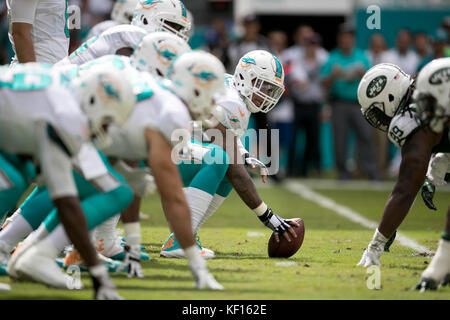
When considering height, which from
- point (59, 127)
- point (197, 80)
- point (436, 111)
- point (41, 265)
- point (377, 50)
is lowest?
point (377, 50)

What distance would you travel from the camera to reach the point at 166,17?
245 inches

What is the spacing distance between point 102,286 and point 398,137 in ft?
7.88

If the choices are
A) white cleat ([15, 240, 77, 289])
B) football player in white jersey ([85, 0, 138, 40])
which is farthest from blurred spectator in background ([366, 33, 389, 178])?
white cleat ([15, 240, 77, 289])

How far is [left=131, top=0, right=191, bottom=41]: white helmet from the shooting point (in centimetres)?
623

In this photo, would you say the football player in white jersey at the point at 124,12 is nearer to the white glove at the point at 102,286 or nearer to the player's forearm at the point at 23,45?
the player's forearm at the point at 23,45

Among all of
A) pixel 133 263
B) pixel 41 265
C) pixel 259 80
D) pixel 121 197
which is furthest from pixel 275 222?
pixel 41 265

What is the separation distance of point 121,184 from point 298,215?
4.88 meters

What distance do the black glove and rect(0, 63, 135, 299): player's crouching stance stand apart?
6.73 feet

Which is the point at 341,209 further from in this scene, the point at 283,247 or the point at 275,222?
the point at 283,247

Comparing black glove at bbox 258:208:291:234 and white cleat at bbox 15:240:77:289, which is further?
black glove at bbox 258:208:291:234

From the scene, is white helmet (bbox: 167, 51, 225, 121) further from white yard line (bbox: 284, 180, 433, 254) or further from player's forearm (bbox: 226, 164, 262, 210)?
white yard line (bbox: 284, 180, 433, 254)

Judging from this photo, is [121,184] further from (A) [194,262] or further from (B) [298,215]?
(B) [298,215]

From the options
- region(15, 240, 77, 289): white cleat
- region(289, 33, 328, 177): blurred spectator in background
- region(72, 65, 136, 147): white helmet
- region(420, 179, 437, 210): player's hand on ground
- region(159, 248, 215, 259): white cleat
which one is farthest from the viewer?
region(289, 33, 328, 177): blurred spectator in background
